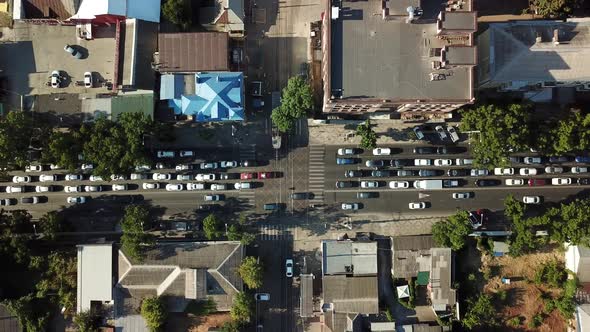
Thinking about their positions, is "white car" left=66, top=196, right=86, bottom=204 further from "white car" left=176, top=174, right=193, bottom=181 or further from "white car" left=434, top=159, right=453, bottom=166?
"white car" left=434, top=159, right=453, bottom=166

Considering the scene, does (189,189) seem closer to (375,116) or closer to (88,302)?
(88,302)

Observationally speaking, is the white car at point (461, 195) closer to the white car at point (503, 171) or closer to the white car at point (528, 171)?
the white car at point (503, 171)

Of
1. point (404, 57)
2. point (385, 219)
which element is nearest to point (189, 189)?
point (385, 219)

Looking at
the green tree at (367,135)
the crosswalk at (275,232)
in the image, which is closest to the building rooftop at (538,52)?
the green tree at (367,135)

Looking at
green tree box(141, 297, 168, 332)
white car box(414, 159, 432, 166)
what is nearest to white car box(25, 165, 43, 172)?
green tree box(141, 297, 168, 332)

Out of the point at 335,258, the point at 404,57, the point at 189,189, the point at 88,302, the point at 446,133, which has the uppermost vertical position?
the point at 404,57

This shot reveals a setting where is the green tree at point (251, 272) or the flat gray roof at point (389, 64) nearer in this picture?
the flat gray roof at point (389, 64)
